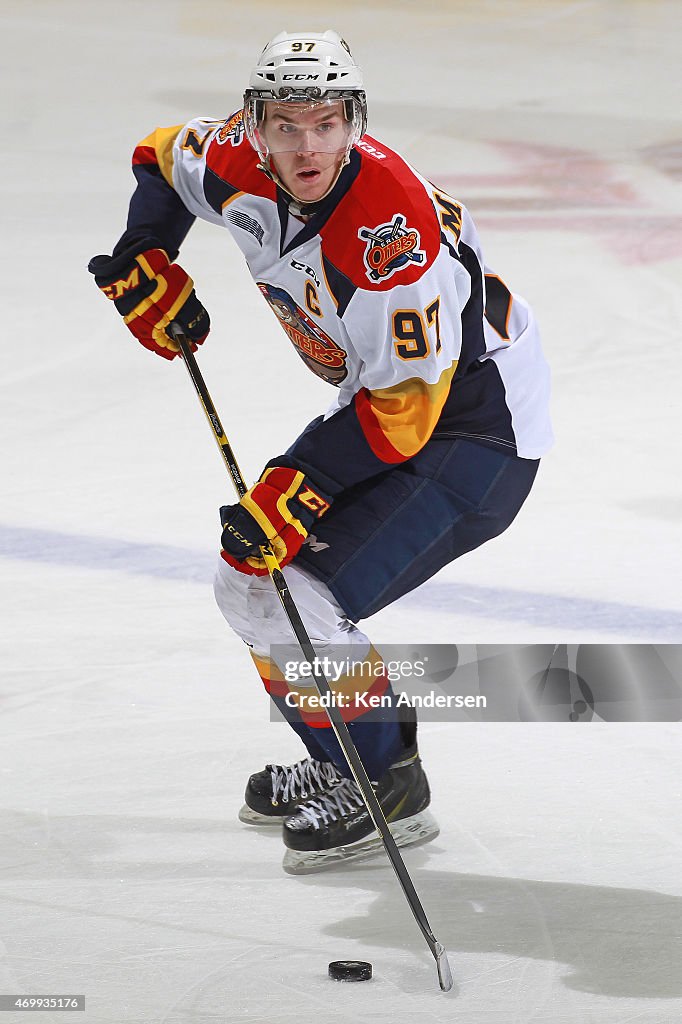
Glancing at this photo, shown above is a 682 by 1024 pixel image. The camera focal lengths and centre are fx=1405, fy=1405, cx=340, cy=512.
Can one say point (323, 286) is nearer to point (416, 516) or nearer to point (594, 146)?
point (416, 516)

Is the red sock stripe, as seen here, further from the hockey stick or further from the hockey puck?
the hockey puck

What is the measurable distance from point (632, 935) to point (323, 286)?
1.03 meters

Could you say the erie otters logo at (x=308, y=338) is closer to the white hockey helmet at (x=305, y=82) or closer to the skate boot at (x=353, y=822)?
the white hockey helmet at (x=305, y=82)

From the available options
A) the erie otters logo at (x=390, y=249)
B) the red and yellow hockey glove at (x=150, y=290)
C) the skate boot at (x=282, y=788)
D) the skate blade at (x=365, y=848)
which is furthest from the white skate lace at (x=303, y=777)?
the erie otters logo at (x=390, y=249)

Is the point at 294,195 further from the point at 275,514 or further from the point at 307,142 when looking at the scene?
the point at 275,514

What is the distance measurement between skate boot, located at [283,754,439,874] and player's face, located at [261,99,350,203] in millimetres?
949

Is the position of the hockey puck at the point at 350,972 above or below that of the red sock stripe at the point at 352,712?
below

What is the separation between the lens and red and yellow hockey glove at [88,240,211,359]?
2375 millimetres

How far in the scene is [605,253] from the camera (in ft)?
17.9

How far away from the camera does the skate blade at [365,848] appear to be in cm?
221

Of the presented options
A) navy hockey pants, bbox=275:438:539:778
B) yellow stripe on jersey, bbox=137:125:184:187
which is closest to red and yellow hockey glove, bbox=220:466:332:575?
navy hockey pants, bbox=275:438:539:778

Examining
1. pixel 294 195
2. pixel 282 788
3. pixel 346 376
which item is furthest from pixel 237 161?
pixel 282 788

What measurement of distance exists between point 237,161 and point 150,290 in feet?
0.89

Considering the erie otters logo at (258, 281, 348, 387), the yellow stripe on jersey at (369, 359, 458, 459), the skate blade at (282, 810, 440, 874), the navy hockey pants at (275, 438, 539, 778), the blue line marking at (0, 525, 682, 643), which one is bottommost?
the skate blade at (282, 810, 440, 874)
